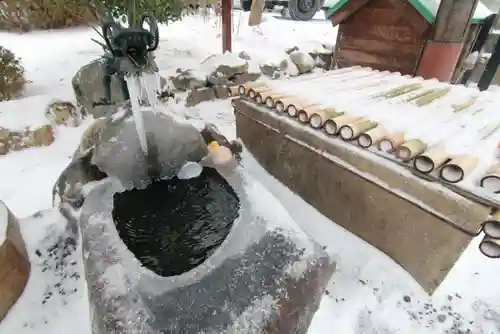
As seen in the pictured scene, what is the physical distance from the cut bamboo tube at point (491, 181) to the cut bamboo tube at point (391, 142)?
64 cm

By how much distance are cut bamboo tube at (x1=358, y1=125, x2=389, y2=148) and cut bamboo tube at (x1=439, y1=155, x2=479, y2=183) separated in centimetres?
58

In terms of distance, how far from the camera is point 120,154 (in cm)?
269

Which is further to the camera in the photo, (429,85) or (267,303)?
(429,85)

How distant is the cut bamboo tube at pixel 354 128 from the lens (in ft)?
9.04

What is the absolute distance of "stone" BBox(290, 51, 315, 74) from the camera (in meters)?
8.23

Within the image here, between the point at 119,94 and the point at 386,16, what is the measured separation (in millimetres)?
5171

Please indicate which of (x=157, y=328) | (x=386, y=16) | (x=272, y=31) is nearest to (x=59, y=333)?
(x=157, y=328)

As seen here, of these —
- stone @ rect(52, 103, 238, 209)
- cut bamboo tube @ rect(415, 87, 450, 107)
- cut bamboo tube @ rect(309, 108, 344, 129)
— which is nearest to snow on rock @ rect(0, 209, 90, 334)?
stone @ rect(52, 103, 238, 209)

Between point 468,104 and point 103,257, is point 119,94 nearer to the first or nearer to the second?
point 103,257

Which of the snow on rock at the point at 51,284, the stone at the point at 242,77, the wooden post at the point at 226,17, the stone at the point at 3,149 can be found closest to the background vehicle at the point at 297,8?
the wooden post at the point at 226,17

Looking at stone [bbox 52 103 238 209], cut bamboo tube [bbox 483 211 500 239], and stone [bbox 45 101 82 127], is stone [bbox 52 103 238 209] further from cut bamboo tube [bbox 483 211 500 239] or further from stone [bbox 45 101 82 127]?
stone [bbox 45 101 82 127]

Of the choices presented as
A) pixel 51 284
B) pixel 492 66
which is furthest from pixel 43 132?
pixel 492 66

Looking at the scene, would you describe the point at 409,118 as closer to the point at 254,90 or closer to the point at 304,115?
the point at 304,115

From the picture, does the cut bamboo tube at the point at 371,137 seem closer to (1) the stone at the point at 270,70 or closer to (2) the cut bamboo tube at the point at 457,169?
(2) the cut bamboo tube at the point at 457,169
